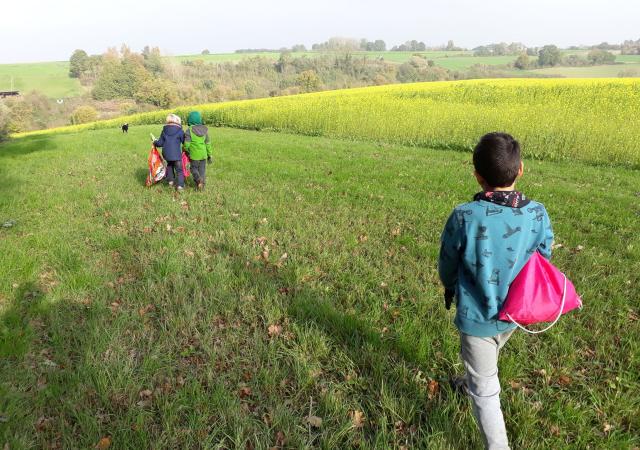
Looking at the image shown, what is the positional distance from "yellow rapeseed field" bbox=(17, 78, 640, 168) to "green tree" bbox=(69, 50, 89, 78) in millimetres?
92876

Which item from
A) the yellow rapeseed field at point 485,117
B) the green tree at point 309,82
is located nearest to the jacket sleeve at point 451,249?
the yellow rapeseed field at point 485,117

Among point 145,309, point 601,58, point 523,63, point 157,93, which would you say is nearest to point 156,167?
point 145,309

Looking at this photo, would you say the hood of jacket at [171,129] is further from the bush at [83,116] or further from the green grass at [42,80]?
the green grass at [42,80]

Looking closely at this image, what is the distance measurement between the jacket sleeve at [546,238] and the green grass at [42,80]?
97085 mm

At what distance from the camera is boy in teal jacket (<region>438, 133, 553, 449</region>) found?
79.0 inches

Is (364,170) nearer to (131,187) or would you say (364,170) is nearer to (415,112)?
(131,187)

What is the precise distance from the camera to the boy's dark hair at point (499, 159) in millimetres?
1983

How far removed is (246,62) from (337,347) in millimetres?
87208

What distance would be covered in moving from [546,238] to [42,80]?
11789 cm

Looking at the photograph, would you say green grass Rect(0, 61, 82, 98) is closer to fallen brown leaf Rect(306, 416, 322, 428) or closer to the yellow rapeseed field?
the yellow rapeseed field

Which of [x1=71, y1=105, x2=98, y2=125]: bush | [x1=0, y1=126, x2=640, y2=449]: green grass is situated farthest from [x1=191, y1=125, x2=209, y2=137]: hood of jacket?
[x1=71, y1=105, x2=98, y2=125]: bush

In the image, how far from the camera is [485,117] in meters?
17.1

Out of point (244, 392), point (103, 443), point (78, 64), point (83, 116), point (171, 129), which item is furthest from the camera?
point (78, 64)

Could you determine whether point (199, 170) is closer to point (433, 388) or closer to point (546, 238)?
point (433, 388)
